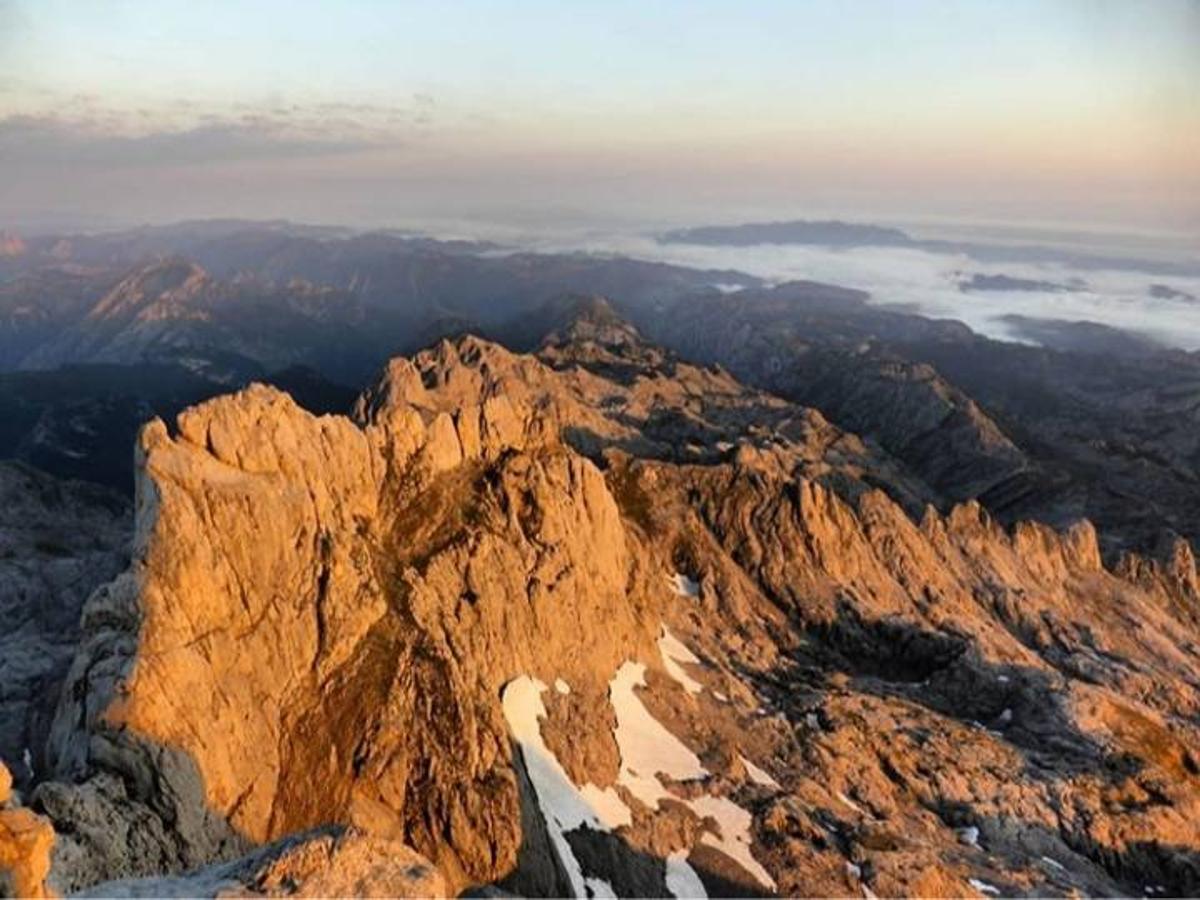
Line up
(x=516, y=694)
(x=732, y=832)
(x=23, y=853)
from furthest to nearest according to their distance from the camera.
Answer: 1. (x=516, y=694)
2. (x=732, y=832)
3. (x=23, y=853)

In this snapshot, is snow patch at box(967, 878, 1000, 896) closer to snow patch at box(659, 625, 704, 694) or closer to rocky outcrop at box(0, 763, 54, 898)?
snow patch at box(659, 625, 704, 694)

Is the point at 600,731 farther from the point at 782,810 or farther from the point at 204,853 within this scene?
the point at 204,853

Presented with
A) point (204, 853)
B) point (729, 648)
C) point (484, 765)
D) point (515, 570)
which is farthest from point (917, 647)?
point (204, 853)

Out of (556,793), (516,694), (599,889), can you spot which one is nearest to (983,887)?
(599,889)

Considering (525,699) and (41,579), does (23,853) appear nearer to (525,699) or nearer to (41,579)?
(525,699)

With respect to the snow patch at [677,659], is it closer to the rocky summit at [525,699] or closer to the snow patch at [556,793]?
the rocky summit at [525,699]

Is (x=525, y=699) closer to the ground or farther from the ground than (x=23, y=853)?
closer to the ground

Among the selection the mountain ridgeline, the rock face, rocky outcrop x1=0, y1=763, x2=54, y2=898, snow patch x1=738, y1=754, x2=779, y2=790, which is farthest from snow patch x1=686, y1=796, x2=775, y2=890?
rocky outcrop x1=0, y1=763, x2=54, y2=898
